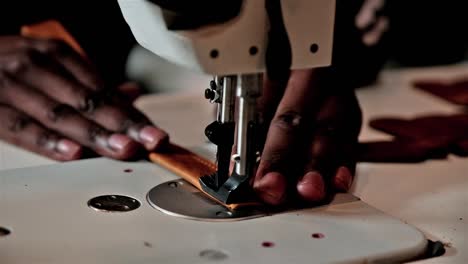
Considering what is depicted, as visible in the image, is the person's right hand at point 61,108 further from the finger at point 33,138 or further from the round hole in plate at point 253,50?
the round hole in plate at point 253,50

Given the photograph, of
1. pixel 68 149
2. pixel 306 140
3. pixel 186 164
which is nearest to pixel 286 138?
pixel 306 140

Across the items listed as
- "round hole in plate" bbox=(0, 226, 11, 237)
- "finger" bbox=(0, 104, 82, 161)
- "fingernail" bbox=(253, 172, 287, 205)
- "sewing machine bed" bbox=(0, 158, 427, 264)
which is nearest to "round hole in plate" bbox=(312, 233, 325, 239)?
"sewing machine bed" bbox=(0, 158, 427, 264)

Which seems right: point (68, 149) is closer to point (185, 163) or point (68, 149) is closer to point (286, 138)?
point (185, 163)

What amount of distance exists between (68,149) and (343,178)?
1.54 ft

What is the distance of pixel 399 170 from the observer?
4.98 ft

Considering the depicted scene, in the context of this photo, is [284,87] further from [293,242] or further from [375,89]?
[375,89]

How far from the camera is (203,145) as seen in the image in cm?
159

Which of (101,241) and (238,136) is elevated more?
(238,136)

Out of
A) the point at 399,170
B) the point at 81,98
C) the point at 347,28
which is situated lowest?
the point at 399,170

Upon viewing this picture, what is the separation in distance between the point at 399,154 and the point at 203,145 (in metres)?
0.35

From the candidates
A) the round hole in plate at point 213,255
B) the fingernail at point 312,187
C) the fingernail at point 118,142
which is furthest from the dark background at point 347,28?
the round hole in plate at point 213,255

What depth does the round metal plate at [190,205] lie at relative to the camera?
1208mm

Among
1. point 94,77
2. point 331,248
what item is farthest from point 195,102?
point 331,248

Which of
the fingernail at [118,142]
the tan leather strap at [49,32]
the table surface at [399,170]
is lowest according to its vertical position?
the table surface at [399,170]
